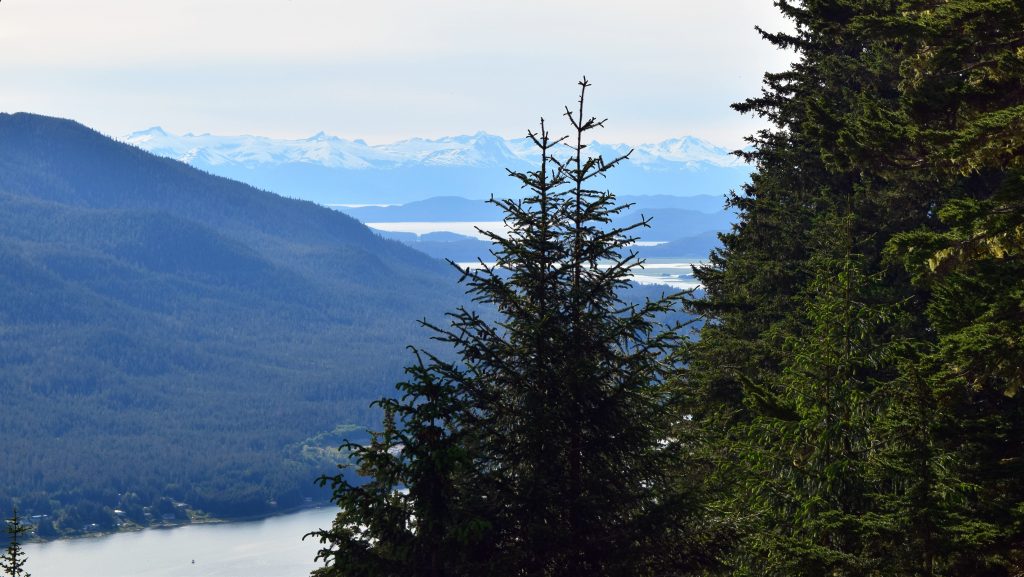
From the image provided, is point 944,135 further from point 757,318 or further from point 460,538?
point 757,318

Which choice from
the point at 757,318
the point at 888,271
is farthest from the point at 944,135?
the point at 757,318

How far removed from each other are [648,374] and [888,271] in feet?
40.7

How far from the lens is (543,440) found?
14914 millimetres

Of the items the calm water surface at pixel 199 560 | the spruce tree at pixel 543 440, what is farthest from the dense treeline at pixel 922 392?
the calm water surface at pixel 199 560

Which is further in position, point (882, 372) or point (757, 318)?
point (757, 318)

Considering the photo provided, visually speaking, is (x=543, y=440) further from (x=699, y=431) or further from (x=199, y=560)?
(x=199, y=560)

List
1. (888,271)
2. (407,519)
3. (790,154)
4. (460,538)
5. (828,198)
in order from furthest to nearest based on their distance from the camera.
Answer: (790,154)
(828,198)
(888,271)
(407,519)
(460,538)

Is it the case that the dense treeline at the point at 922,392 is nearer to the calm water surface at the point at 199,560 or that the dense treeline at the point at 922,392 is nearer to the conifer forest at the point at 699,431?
the conifer forest at the point at 699,431

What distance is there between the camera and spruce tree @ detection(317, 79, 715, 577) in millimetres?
13680

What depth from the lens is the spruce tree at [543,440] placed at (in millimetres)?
13680

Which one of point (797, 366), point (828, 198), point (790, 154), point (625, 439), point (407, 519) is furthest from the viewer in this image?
point (790, 154)

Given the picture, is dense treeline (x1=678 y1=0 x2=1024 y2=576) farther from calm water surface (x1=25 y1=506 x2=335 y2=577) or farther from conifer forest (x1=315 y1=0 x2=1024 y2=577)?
calm water surface (x1=25 y1=506 x2=335 y2=577)

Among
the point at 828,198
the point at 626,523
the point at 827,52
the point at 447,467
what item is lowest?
the point at 626,523

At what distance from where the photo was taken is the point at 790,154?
32.1 m
